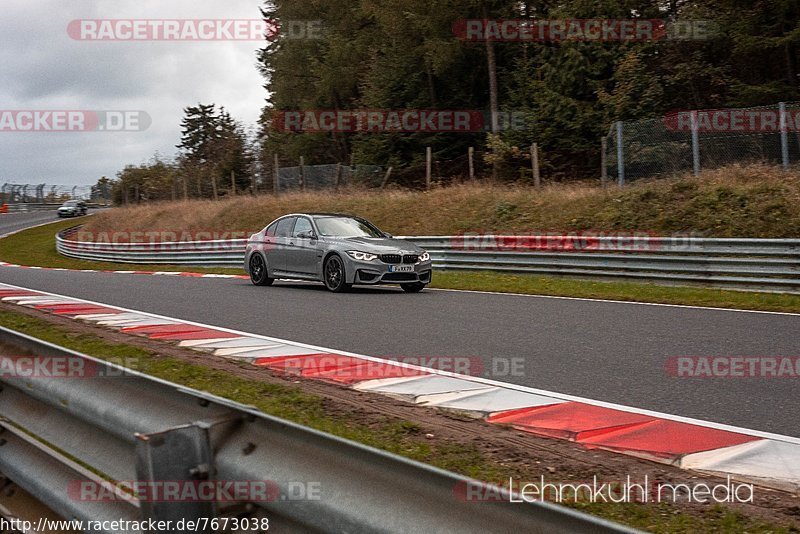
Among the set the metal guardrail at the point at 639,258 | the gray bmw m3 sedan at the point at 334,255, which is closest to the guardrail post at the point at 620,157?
the metal guardrail at the point at 639,258

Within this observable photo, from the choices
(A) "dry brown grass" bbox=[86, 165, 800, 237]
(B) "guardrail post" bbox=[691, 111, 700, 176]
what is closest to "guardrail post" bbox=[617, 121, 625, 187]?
(A) "dry brown grass" bbox=[86, 165, 800, 237]

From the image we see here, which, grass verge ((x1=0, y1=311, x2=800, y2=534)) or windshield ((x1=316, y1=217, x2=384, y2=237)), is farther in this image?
windshield ((x1=316, y1=217, x2=384, y2=237))

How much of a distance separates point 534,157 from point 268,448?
22.3 m

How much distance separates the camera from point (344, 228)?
595 inches

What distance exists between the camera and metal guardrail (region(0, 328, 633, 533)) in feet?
5.90

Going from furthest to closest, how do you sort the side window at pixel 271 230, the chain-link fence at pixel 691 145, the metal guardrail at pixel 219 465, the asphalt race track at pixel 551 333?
1. the chain-link fence at pixel 691 145
2. the side window at pixel 271 230
3. the asphalt race track at pixel 551 333
4. the metal guardrail at pixel 219 465

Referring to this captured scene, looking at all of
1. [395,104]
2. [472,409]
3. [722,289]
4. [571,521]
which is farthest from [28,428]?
[395,104]

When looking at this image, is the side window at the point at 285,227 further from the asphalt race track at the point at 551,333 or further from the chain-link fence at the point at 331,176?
the chain-link fence at the point at 331,176

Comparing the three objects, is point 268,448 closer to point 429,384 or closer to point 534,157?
point 429,384

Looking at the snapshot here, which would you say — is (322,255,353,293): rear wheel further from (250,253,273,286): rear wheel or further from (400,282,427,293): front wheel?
(250,253,273,286): rear wheel

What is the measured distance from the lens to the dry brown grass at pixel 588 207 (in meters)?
17.0

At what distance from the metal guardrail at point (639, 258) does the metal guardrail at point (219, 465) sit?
12.4 meters

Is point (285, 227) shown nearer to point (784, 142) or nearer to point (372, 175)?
point (784, 142)

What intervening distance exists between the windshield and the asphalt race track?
1.05 m
